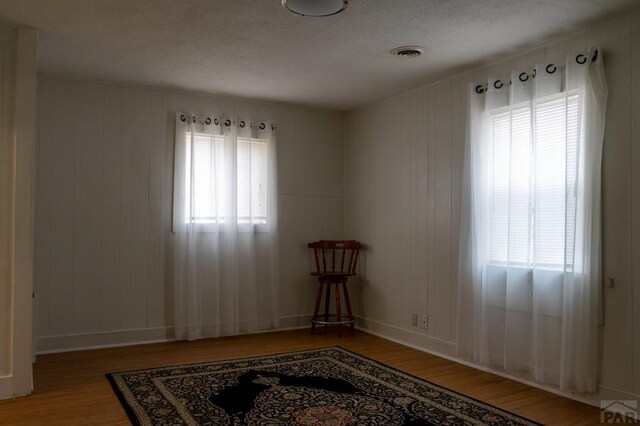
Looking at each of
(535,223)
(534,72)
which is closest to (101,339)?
(535,223)

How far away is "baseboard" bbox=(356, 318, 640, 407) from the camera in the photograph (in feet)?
10.7

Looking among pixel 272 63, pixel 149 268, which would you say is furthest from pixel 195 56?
pixel 149 268

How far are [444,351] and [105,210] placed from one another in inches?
132

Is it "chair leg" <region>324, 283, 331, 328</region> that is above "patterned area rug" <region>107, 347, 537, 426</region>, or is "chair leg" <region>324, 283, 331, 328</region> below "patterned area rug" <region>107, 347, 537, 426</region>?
above

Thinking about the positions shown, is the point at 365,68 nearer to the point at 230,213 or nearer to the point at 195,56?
the point at 195,56

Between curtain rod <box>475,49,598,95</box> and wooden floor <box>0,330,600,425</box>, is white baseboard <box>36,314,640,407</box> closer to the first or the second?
wooden floor <box>0,330,600,425</box>

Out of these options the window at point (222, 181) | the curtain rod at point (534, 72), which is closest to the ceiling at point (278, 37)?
the curtain rod at point (534, 72)

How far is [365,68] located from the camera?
4371 mm

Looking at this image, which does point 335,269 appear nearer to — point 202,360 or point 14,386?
point 202,360

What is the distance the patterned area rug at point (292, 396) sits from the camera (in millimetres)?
3035

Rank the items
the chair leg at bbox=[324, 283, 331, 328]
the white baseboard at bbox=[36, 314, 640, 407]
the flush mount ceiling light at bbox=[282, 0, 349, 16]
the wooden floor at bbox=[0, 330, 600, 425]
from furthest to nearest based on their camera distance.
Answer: the chair leg at bbox=[324, 283, 331, 328]
the white baseboard at bbox=[36, 314, 640, 407]
the wooden floor at bbox=[0, 330, 600, 425]
the flush mount ceiling light at bbox=[282, 0, 349, 16]

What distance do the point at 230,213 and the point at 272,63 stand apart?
170 cm

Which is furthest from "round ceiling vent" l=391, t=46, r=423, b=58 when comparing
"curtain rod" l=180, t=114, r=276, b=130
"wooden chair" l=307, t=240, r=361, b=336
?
"wooden chair" l=307, t=240, r=361, b=336

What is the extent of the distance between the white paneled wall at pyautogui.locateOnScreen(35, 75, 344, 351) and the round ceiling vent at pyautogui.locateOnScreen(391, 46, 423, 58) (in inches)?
81.9
